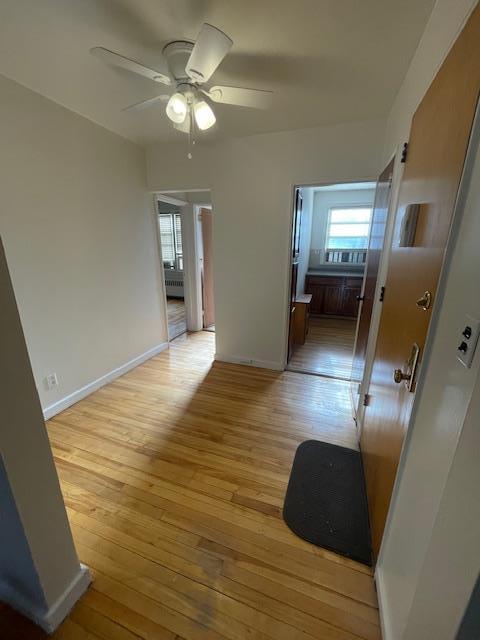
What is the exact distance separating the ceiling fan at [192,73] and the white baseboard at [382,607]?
8.04ft

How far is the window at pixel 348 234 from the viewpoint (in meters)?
5.22

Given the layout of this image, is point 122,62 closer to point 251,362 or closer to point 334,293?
point 251,362

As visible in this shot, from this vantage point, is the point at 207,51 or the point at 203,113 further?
the point at 203,113

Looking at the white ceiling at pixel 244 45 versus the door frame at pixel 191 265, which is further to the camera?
the door frame at pixel 191 265

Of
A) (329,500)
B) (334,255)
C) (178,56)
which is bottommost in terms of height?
(329,500)

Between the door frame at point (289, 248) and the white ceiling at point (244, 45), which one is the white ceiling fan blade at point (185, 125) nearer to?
the white ceiling at point (244, 45)

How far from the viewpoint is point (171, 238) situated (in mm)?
6469

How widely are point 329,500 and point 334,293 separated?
13.6 ft

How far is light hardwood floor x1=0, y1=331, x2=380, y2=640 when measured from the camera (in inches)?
42.4

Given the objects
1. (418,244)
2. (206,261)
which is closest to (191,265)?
(206,261)

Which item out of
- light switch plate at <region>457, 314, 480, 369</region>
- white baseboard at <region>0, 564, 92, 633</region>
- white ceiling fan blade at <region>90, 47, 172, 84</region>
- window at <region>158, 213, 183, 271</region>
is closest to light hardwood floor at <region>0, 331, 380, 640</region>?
white baseboard at <region>0, 564, 92, 633</region>

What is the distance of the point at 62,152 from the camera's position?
7.15 ft

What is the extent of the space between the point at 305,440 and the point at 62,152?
10.0 ft

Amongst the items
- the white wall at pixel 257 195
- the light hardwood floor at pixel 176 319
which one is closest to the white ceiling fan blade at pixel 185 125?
the white wall at pixel 257 195
